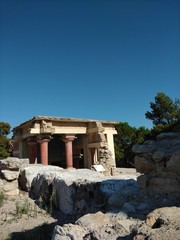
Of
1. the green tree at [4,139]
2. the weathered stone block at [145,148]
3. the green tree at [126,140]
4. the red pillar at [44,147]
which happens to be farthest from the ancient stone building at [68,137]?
the weathered stone block at [145,148]

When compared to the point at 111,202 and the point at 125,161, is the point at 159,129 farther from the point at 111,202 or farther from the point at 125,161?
the point at 111,202

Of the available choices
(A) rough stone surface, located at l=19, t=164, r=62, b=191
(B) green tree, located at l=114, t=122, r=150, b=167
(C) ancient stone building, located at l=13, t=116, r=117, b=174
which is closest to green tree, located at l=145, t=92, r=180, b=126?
(B) green tree, located at l=114, t=122, r=150, b=167

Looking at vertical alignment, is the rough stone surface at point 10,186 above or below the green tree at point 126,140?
below

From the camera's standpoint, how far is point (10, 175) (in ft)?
22.8

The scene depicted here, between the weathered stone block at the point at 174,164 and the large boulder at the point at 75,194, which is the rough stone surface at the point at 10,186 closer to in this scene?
the large boulder at the point at 75,194

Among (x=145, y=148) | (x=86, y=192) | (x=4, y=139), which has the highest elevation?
(x=4, y=139)

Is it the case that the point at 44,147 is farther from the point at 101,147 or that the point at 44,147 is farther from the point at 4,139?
the point at 4,139

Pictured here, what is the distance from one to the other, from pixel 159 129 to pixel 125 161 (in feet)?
18.0

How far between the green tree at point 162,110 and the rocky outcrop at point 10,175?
25109 millimetres

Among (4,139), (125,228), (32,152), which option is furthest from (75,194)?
(4,139)

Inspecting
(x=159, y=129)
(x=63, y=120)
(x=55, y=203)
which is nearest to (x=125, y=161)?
(x=159, y=129)

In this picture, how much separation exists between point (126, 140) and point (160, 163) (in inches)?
827

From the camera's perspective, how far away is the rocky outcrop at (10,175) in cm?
664

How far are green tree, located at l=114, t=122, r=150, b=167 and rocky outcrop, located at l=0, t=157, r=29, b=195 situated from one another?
16.5 m
